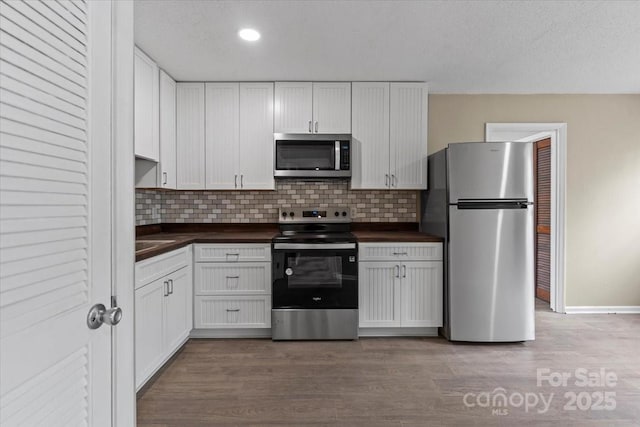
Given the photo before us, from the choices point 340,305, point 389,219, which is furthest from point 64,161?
point 389,219

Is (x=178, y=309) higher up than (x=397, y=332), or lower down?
higher up

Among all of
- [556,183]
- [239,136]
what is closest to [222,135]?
[239,136]

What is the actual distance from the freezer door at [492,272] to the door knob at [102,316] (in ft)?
8.99

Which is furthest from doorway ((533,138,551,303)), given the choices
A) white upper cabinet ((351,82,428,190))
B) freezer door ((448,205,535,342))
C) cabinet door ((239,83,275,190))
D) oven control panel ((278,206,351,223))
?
cabinet door ((239,83,275,190))

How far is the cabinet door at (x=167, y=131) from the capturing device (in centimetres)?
327

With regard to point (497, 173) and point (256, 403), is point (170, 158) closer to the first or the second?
point (256, 403)

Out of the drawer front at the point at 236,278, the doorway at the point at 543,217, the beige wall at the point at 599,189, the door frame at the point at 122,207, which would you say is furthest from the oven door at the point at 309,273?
the doorway at the point at 543,217

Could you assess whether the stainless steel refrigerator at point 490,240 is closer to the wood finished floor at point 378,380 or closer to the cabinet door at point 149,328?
the wood finished floor at point 378,380

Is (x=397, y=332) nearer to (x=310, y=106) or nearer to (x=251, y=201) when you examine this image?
(x=251, y=201)

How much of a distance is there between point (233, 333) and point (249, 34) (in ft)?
8.10

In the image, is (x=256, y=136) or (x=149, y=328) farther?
(x=256, y=136)

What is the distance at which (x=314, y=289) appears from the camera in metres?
3.20

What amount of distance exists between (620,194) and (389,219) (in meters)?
2.54

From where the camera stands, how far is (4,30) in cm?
68
